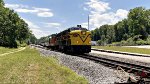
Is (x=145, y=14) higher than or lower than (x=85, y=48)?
higher

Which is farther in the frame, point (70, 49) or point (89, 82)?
point (70, 49)

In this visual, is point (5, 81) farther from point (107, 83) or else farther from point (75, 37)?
point (75, 37)

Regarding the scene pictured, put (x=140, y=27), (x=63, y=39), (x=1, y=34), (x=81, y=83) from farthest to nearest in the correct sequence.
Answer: (x=140, y=27) → (x=1, y=34) → (x=63, y=39) → (x=81, y=83)

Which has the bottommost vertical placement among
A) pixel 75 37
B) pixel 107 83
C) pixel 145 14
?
pixel 107 83

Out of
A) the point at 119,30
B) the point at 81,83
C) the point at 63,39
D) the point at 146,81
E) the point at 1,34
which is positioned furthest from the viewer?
the point at 119,30

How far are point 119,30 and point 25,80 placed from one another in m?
186

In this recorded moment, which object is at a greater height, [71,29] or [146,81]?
[71,29]

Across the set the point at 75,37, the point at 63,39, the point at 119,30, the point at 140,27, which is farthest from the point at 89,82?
the point at 119,30

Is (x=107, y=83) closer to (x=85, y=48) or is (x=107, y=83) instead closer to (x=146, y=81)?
(x=146, y=81)

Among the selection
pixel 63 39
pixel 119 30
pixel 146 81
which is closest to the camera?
pixel 146 81

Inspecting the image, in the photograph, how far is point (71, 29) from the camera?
3609cm

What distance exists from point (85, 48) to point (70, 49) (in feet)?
5.73

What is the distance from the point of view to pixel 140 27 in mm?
138375

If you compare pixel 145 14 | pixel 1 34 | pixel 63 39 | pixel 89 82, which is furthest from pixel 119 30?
pixel 89 82
